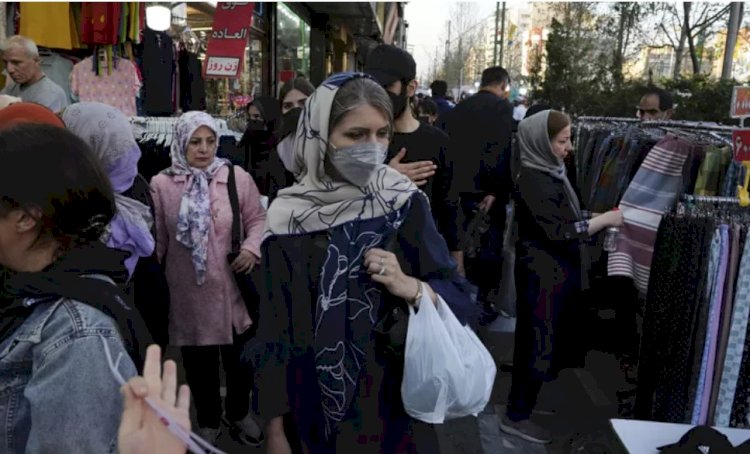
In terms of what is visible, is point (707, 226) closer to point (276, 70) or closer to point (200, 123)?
point (200, 123)

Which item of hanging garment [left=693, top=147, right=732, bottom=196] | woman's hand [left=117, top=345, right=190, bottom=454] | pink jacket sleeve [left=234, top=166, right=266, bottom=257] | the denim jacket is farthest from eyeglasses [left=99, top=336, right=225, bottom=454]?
hanging garment [left=693, top=147, right=732, bottom=196]

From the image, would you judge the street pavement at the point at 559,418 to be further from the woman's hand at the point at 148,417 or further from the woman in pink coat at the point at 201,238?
the woman's hand at the point at 148,417

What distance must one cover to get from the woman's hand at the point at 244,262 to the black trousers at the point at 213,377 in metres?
0.40

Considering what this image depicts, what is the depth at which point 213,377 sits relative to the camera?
3.51 metres

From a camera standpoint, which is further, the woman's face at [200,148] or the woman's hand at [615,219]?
the woman's hand at [615,219]

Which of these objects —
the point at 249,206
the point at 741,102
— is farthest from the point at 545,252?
the point at 249,206

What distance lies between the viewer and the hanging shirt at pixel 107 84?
17.5 ft

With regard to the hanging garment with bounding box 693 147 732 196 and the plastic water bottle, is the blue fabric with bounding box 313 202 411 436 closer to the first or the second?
the plastic water bottle

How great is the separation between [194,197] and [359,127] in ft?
5.05

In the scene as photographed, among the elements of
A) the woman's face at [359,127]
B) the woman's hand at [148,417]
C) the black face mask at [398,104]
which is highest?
the black face mask at [398,104]

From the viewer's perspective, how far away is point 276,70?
12.9 m

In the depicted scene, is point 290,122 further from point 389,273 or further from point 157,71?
point 157,71

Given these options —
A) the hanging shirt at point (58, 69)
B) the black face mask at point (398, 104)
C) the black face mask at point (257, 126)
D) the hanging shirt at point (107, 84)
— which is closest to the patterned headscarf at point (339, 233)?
the black face mask at point (398, 104)

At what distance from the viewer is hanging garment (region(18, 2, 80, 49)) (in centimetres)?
530
